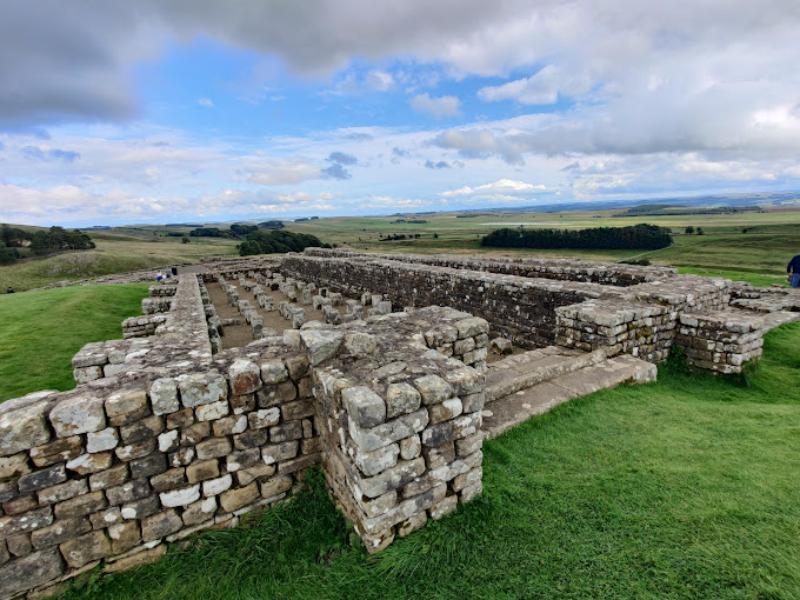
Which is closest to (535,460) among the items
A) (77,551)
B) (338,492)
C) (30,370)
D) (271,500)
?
(338,492)

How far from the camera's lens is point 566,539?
3.12 metres

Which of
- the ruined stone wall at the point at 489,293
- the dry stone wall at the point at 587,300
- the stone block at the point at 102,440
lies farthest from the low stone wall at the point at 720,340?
the stone block at the point at 102,440

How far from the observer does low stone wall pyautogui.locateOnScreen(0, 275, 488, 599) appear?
2.99 metres

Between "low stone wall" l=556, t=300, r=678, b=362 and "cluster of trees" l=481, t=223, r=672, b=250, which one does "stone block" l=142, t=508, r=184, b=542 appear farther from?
"cluster of trees" l=481, t=223, r=672, b=250

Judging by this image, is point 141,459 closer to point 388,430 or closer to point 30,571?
point 30,571

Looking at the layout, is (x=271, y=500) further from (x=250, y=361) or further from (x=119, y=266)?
(x=119, y=266)

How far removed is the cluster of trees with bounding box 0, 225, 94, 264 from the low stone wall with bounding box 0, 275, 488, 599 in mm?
65250

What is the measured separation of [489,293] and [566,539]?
843 centimetres

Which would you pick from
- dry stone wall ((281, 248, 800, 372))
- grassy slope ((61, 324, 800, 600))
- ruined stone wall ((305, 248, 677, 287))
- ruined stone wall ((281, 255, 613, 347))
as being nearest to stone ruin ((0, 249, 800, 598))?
grassy slope ((61, 324, 800, 600))

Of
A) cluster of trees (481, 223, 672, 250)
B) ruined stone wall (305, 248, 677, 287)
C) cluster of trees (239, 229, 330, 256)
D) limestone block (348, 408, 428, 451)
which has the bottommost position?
cluster of trees (481, 223, 672, 250)

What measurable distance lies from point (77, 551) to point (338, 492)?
2.19 metres

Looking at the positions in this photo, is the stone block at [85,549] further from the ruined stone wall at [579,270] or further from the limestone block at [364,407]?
the ruined stone wall at [579,270]

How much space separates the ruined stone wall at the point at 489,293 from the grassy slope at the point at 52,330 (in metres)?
9.61

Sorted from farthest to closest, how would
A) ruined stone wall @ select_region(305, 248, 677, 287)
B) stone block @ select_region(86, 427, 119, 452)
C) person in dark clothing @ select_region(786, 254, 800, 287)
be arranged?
person in dark clothing @ select_region(786, 254, 800, 287) < ruined stone wall @ select_region(305, 248, 677, 287) < stone block @ select_region(86, 427, 119, 452)
